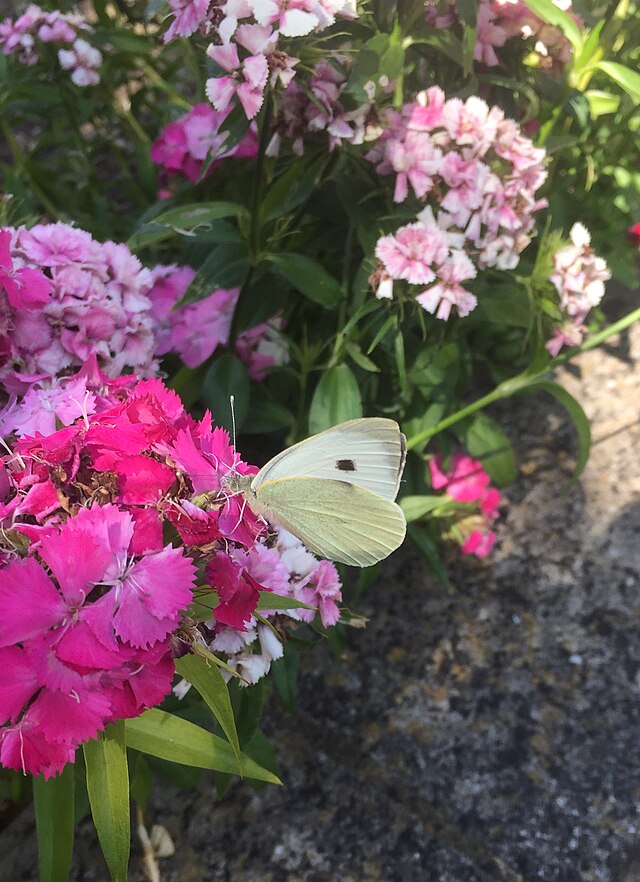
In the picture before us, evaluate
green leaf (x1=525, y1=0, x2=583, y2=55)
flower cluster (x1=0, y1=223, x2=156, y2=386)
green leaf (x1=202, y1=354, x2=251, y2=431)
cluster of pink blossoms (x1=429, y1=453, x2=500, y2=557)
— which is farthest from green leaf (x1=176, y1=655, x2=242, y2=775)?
green leaf (x1=525, y1=0, x2=583, y2=55)

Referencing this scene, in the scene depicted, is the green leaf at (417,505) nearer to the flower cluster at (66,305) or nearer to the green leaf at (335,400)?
the green leaf at (335,400)

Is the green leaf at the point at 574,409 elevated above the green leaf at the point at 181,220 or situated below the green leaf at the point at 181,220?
below

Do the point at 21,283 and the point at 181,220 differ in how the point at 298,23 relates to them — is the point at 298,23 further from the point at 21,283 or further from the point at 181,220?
the point at 21,283

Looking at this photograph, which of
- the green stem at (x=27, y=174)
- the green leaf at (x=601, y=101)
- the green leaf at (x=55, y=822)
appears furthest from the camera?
the green stem at (x=27, y=174)

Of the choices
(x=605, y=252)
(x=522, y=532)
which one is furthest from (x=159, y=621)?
(x=605, y=252)

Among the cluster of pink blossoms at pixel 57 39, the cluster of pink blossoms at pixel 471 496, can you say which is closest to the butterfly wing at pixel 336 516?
the cluster of pink blossoms at pixel 471 496

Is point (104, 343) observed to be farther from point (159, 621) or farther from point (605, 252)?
point (605, 252)

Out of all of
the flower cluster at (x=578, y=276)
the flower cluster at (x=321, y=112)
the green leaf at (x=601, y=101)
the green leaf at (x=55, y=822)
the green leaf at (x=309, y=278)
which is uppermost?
the flower cluster at (x=321, y=112)

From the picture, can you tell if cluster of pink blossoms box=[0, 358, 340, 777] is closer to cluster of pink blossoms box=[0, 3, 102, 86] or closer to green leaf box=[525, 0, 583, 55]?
green leaf box=[525, 0, 583, 55]
